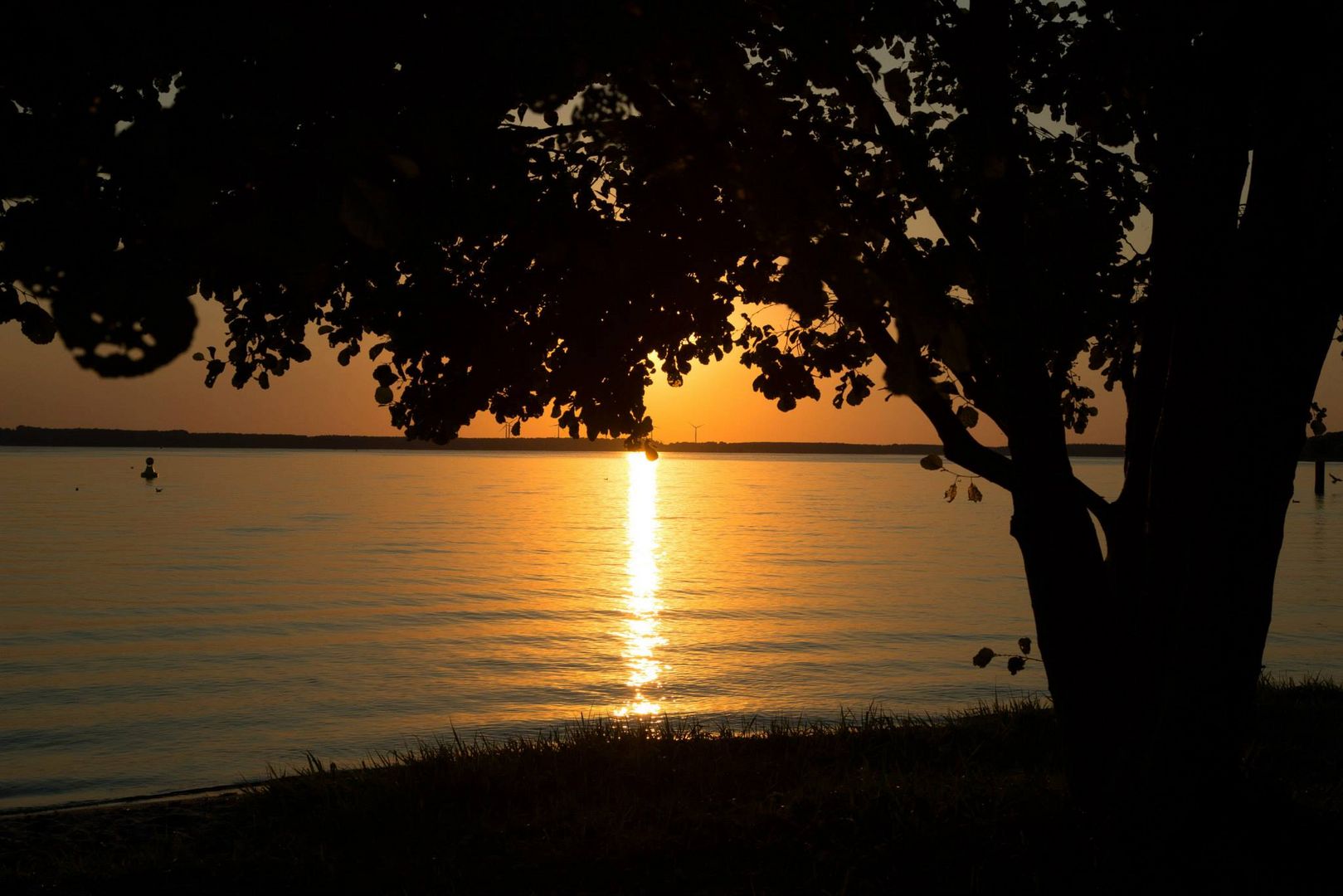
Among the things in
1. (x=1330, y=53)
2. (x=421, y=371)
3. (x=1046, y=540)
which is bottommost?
(x=1046, y=540)

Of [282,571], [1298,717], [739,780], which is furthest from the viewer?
[282,571]

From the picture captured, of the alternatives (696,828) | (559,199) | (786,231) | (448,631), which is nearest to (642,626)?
(448,631)

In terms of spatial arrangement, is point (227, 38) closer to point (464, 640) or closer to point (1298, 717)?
point (1298, 717)

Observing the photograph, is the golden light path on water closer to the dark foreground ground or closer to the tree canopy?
the tree canopy

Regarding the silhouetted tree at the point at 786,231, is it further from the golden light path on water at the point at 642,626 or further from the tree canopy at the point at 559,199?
the golden light path on water at the point at 642,626

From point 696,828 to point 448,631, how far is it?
21376mm

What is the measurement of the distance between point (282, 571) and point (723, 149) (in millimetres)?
39920

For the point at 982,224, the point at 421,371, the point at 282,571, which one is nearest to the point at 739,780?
the point at 421,371

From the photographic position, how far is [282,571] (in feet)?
138

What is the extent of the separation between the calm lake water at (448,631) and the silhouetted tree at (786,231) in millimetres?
10630

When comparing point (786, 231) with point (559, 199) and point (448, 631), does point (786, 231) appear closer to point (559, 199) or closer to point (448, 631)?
point (559, 199)

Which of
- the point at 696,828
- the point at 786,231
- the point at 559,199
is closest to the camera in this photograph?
the point at 786,231

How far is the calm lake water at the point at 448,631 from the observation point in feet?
61.4

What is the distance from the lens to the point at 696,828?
8.39 metres
